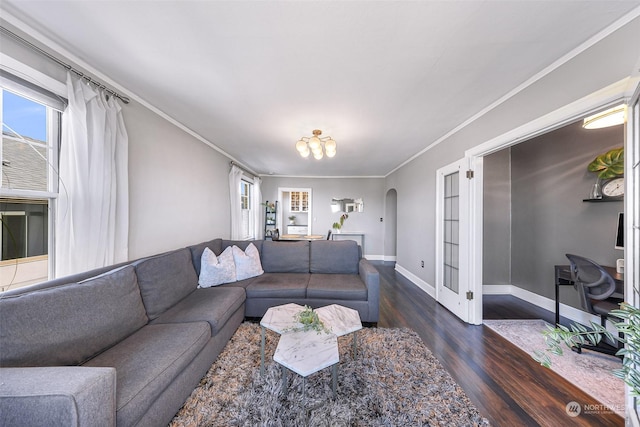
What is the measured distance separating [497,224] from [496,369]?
8.35 ft

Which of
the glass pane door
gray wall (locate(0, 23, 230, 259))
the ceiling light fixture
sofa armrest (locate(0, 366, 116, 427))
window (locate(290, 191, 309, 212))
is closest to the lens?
sofa armrest (locate(0, 366, 116, 427))

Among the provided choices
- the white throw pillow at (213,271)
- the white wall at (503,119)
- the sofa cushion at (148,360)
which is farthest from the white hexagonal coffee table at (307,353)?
the white wall at (503,119)

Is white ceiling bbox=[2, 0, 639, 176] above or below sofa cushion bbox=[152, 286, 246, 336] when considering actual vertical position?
above

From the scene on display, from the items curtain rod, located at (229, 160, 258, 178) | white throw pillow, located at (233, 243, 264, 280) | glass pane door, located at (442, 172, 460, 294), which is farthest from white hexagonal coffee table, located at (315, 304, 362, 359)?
curtain rod, located at (229, 160, 258, 178)

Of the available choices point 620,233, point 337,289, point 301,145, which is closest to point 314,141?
point 301,145

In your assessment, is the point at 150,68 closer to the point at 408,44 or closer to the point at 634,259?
the point at 408,44

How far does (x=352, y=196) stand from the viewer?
21.3 feet

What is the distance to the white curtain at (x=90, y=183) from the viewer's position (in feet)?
5.23

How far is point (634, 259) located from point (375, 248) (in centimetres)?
540

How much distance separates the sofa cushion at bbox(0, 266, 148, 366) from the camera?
1.05 meters

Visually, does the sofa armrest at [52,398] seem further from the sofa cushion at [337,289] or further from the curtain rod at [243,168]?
the curtain rod at [243,168]

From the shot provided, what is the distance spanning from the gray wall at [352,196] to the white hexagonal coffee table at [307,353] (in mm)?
4979

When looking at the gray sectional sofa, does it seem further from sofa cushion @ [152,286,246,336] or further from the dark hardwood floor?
the dark hardwood floor

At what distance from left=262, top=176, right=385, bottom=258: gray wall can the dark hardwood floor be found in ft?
11.0
